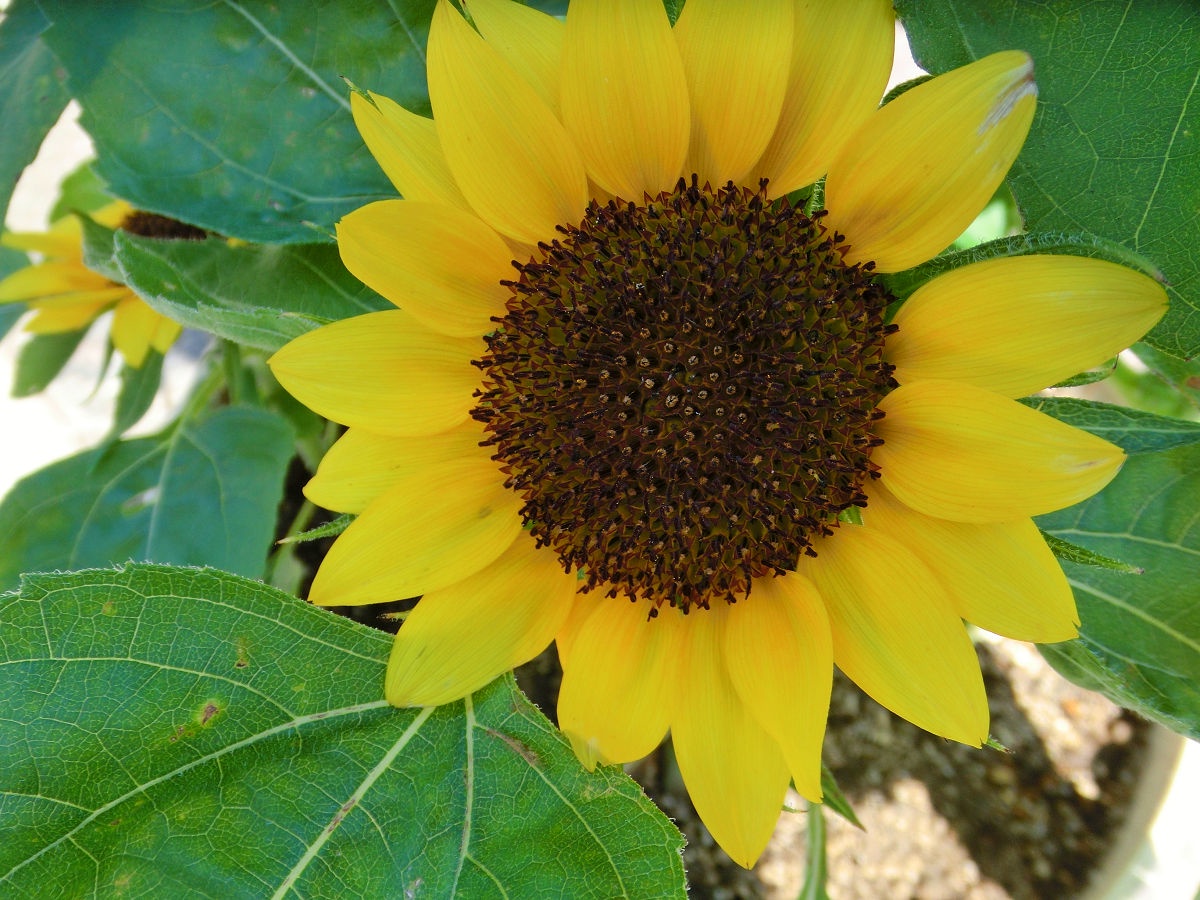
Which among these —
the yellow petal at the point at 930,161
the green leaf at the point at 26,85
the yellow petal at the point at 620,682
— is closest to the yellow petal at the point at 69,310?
the green leaf at the point at 26,85

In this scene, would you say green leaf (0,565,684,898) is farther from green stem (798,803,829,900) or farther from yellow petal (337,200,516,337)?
green stem (798,803,829,900)

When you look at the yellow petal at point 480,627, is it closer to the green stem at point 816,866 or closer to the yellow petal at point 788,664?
the yellow petal at point 788,664

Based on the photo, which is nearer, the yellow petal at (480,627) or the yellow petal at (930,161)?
the yellow petal at (930,161)

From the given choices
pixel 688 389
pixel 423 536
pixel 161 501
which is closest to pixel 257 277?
pixel 161 501

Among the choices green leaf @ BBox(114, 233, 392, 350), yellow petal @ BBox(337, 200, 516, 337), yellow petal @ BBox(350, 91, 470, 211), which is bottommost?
green leaf @ BBox(114, 233, 392, 350)

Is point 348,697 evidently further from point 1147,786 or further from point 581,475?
point 1147,786

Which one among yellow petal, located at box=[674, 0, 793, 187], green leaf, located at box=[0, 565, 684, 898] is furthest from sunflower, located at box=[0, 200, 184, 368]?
yellow petal, located at box=[674, 0, 793, 187]
